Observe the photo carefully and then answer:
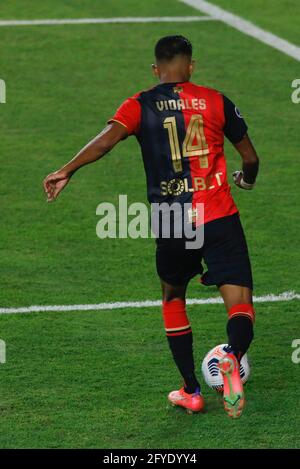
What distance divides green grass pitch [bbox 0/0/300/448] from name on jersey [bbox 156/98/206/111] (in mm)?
1693

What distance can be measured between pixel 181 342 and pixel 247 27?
10.4 metres

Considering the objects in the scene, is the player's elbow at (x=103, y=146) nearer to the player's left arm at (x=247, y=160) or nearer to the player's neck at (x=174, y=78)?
the player's neck at (x=174, y=78)

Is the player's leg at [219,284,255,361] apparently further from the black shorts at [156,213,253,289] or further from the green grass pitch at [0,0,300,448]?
the green grass pitch at [0,0,300,448]

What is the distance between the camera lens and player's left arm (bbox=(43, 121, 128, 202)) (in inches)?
279

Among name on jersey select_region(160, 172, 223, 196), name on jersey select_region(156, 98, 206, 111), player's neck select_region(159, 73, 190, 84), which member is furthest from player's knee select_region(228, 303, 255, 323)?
player's neck select_region(159, 73, 190, 84)

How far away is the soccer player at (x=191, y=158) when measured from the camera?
7234 mm

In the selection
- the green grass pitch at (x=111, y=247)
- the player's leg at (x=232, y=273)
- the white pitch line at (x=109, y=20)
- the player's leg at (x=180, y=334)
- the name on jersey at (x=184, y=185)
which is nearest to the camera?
the player's leg at (x=232, y=273)

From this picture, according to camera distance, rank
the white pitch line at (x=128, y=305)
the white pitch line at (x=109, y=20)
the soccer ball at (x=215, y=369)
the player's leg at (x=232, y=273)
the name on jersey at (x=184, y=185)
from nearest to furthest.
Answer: the player's leg at (x=232, y=273) < the name on jersey at (x=184, y=185) < the soccer ball at (x=215, y=369) < the white pitch line at (x=128, y=305) < the white pitch line at (x=109, y=20)

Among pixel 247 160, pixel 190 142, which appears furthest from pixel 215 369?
pixel 190 142

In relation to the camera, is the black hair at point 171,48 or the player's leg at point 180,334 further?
the player's leg at point 180,334

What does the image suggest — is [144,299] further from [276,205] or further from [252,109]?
[252,109]

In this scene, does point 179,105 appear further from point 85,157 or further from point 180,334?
point 180,334

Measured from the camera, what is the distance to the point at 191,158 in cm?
730

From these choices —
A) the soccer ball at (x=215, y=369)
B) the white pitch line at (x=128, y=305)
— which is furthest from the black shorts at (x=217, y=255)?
the white pitch line at (x=128, y=305)
